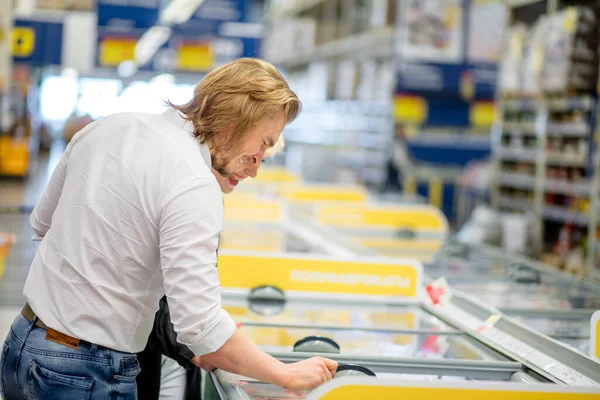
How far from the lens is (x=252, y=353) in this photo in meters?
1.86

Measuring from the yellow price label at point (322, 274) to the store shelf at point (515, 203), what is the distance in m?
6.84

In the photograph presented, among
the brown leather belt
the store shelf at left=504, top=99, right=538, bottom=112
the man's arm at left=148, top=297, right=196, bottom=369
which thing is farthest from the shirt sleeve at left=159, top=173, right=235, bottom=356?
the store shelf at left=504, top=99, right=538, bottom=112

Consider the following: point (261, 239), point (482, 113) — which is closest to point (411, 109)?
point (482, 113)

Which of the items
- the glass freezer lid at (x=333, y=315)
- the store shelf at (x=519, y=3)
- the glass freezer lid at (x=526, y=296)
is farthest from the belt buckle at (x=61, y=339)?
the store shelf at (x=519, y=3)

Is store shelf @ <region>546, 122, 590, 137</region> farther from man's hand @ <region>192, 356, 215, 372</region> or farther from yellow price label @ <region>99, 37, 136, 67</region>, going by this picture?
man's hand @ <region>192, 356, 215, 372</region>

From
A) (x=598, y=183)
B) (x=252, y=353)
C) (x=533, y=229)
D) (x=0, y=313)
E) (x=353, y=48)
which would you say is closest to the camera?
(x=252, y=353)

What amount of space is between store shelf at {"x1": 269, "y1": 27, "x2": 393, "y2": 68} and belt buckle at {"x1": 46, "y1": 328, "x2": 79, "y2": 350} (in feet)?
34.8

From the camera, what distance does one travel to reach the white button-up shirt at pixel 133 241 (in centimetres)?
179

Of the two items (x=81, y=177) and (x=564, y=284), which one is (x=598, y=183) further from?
(x=81, y=177)

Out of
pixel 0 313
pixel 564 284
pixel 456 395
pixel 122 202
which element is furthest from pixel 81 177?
pixel 0 313

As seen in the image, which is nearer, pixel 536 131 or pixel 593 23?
pixel 593 23

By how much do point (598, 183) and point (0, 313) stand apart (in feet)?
18.1

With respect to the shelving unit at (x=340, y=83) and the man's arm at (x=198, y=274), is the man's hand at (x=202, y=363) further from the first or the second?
the shelving unit at (x=340, y=83)

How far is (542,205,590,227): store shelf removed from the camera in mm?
8586
